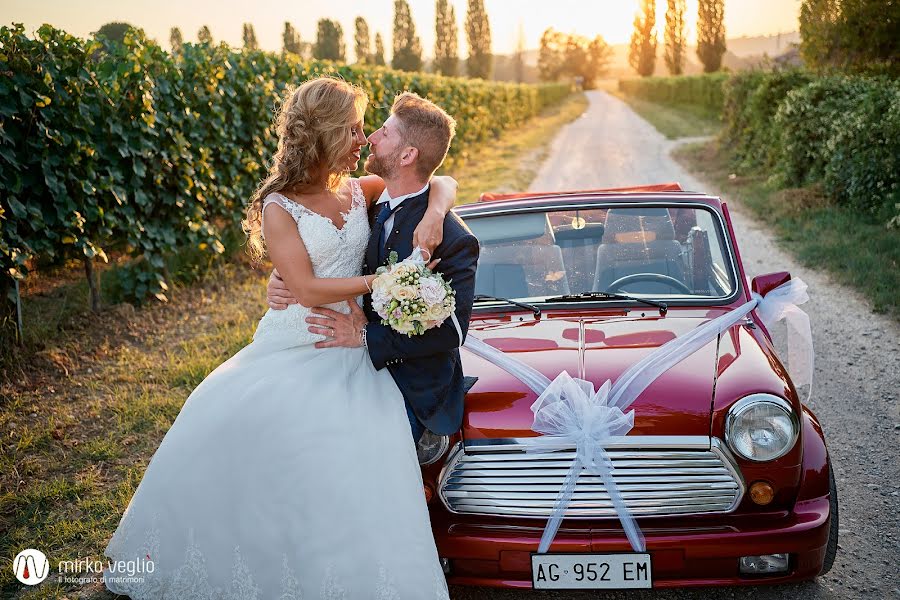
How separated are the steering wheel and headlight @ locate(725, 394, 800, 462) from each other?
47.4 inches

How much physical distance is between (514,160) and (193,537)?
19.5 meters

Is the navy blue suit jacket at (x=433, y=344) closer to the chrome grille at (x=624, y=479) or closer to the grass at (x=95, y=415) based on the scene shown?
the chrome grille at (x=624, y=479)

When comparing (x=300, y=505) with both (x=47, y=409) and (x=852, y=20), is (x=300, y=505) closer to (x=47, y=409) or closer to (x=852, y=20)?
(x=47, y=409)

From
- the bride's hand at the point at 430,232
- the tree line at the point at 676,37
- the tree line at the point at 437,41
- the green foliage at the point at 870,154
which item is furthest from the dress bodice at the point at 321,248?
the tree line at the point at 437,41

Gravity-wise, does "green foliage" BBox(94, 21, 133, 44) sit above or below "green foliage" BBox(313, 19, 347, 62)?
below

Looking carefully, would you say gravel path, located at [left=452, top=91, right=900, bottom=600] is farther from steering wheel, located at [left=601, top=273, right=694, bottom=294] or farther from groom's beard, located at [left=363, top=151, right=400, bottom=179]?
groom's beard, located at [left=363, top=151, right=400, bottom=179]

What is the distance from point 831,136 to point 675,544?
11.1 meters

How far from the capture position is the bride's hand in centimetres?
299

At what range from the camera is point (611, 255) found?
4102 millimetres

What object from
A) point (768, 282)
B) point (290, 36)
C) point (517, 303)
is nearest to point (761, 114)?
point (768, 282)

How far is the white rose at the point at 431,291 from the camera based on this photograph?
2.80 meters

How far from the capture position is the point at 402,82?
18.2 meters

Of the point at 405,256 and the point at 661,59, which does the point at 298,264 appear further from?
the point at 661,59

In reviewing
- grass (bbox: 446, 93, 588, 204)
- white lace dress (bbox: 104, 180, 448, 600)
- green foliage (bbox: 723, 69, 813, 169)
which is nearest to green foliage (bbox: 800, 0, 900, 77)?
green foliage (bbox: 723, 69, 813, 169)
